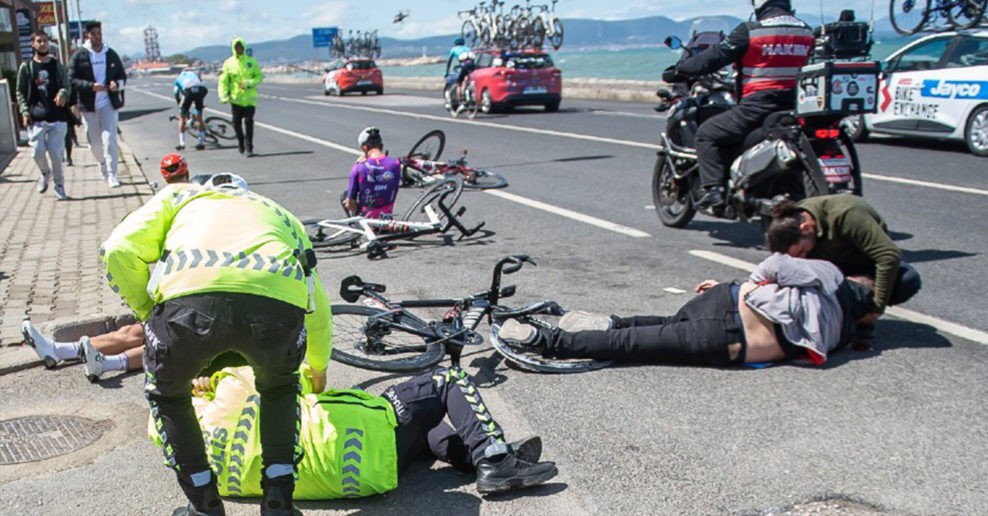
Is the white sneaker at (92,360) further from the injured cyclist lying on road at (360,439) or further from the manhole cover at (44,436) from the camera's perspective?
the injured cyclist lying on road at (360,439)

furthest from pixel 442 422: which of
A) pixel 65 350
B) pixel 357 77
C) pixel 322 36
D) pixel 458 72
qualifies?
pixel 322 36

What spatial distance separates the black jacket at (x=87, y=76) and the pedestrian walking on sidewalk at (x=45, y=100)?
0.41 metres

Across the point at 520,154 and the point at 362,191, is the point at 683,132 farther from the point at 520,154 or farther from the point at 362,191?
the point at 520,154

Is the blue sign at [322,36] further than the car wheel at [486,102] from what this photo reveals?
Yes

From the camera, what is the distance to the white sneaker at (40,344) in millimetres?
5500

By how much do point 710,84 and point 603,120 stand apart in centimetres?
1286

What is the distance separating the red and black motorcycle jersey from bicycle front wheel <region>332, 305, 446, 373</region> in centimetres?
391

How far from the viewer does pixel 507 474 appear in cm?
373

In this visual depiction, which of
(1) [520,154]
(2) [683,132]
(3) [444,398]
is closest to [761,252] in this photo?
(2) [683,132]

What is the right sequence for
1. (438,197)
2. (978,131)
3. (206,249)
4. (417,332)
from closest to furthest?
(206,249) < (417,332) < (438,197) < (978,131)

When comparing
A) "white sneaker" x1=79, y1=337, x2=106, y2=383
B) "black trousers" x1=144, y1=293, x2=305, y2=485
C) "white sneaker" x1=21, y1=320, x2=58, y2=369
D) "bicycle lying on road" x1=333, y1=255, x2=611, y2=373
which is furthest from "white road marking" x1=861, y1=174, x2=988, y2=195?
"black trousers" x1=144, y1=293, x2=305, y2=485

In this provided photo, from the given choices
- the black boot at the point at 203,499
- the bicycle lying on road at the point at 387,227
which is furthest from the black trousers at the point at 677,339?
the bicycle lying on road at the point at 387,227

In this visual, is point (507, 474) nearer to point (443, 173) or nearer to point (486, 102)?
point (443, 173)

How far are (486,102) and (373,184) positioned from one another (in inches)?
680
